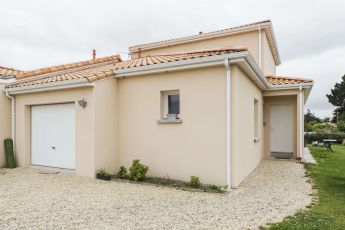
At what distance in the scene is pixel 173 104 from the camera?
9586 mm

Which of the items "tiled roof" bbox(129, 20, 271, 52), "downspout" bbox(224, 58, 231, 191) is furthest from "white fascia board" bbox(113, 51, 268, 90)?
"tiled roof" bbox(129, 20, 271, 52)

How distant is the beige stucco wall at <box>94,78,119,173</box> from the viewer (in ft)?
31.2

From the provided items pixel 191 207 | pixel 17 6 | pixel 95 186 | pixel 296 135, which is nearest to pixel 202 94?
pixel 191 207

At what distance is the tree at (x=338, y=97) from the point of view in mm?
59781

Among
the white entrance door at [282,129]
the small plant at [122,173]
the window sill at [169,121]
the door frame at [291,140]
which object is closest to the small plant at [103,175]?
the small plant at [122,173]

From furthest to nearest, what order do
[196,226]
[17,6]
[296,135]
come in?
[17,6] < [296,135] < [196,226]

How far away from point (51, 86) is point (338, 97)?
66029 mm

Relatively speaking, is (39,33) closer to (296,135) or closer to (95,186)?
(95,186)

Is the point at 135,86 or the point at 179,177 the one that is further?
the point at 135,86

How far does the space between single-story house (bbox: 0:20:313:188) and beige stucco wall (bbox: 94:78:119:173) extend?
0.04 m

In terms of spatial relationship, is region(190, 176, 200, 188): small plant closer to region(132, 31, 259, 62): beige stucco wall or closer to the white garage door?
the white garage door

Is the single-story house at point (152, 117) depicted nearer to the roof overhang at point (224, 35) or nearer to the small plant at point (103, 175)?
the small plant at point (103, 175)

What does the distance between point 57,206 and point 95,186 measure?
2.00 meters

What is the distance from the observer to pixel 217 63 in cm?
818
